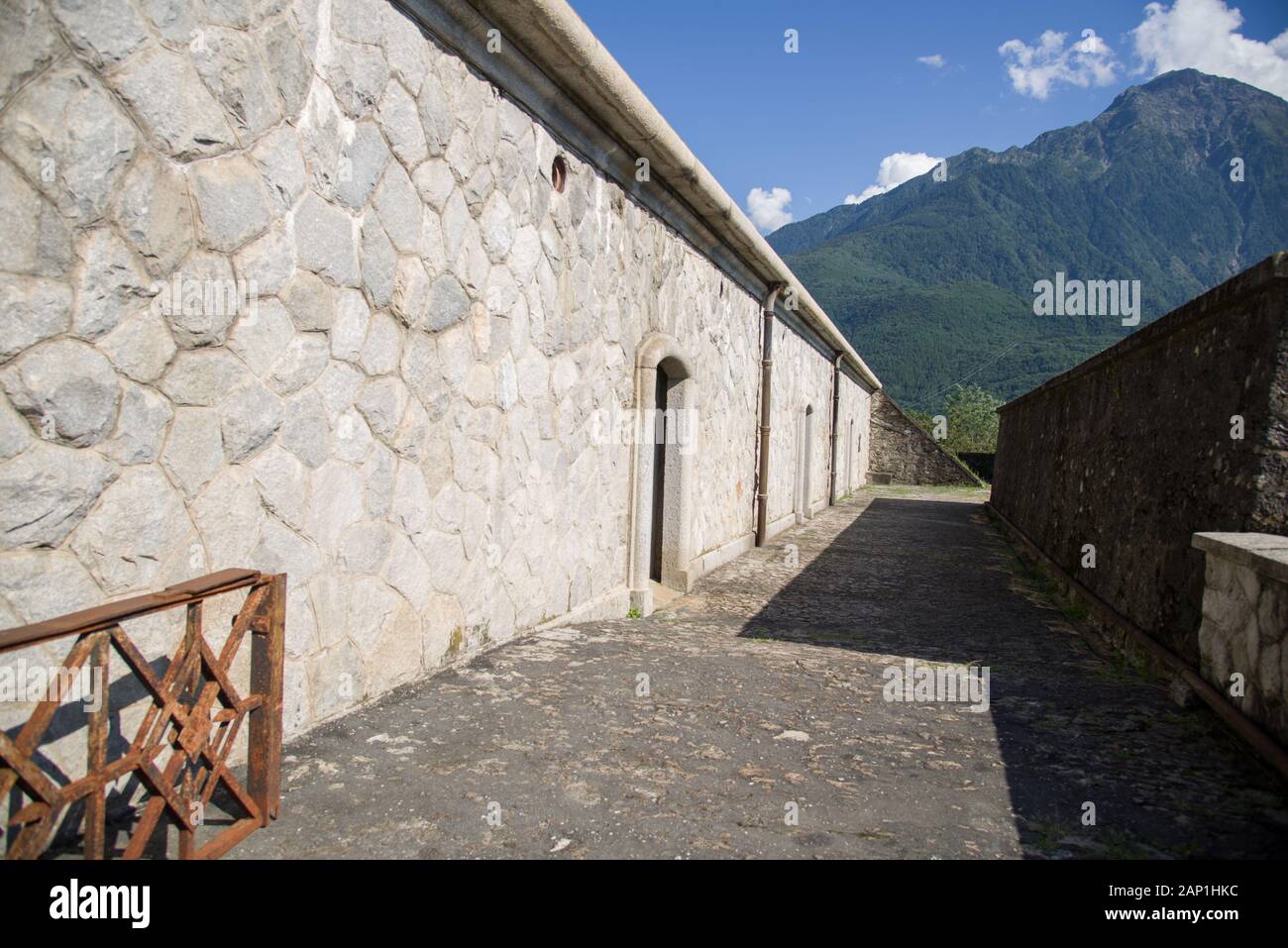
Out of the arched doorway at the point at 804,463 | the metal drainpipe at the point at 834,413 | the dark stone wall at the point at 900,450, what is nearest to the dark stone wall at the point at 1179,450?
the arched doorway at the point at 804,463

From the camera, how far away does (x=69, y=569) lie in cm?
195

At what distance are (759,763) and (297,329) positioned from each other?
225 cm

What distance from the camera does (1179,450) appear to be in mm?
4410

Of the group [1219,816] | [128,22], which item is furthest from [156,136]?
[1219,816]

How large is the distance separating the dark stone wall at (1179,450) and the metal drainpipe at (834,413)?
8658 millimetres

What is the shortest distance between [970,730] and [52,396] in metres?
3.42

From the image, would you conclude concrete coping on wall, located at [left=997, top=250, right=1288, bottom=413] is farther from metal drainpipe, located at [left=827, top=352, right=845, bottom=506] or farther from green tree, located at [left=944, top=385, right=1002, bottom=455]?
green tree, located at [left=944, top=385, right=1002, bottom=455]

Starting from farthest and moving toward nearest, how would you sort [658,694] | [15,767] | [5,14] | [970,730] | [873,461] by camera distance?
[873,461]
[658,694]
[970,730]
[5,14]
[15,767]

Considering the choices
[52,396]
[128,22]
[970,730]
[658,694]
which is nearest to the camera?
[52,396]

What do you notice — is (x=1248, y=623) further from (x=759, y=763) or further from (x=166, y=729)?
(x=166, y=729)

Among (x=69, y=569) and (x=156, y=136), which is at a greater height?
(x=156, y=136)

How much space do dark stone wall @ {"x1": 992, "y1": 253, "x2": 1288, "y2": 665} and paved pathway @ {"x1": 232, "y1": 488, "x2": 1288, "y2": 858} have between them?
642 mm

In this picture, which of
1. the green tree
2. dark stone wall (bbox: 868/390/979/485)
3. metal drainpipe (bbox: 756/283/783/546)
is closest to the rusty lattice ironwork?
metal drainpipe (bbox: 756/283/783/546)

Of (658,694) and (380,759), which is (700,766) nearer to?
(658,694)
